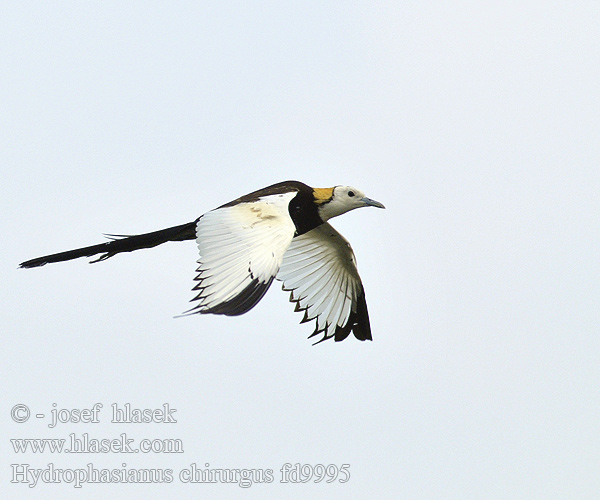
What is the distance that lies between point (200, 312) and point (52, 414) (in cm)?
371

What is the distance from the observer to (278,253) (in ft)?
31.5

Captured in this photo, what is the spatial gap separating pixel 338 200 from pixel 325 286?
4.99 feet

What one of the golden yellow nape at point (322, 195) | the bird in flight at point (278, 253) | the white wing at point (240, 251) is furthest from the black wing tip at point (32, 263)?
the golden yellow nape at point (322, 195)

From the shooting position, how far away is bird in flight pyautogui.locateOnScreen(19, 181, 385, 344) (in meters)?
9.13

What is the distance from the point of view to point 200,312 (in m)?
8.59

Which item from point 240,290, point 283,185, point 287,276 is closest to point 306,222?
point 283,185

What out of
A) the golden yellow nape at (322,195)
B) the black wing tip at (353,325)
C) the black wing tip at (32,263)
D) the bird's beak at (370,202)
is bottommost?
the black wing tip at (353,325)

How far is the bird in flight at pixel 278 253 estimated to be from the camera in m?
9.13

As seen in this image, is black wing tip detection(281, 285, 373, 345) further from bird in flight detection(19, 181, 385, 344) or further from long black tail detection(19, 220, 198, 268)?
long black tail detection(19, 220, 198, 268)

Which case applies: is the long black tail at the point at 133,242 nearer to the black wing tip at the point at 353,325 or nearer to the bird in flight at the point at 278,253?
the bird in flight at the point at 278,253

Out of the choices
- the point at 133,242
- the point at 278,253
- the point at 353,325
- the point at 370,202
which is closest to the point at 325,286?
the point at 353,325

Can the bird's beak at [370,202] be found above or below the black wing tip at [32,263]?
above

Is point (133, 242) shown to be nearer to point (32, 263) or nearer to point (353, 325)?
point (32, 263)

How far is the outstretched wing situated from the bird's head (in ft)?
3.11
